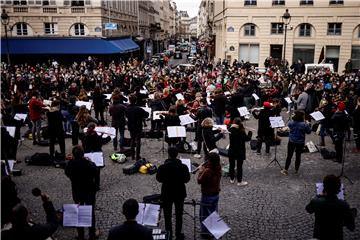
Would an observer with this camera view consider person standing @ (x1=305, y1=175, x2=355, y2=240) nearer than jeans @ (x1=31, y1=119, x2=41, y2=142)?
Yes

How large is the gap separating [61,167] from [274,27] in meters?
35.2

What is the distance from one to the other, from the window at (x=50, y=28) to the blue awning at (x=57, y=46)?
2.93ft

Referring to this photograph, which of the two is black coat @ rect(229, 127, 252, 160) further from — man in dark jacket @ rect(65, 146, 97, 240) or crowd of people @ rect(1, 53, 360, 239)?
man in dark jacket @ rect(65, 146, 97, 240)

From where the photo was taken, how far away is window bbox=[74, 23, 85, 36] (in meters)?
37.4

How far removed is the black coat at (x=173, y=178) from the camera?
7.29 metres

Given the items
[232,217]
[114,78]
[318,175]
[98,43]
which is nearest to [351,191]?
[318,175]

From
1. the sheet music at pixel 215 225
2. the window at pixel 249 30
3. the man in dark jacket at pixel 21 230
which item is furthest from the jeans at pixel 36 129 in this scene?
the window at pixel 249 30

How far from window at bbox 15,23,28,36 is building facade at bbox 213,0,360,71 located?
21.9 meters

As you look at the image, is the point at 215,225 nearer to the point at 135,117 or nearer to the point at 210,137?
the point at 210,137

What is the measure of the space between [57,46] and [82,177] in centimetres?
3172

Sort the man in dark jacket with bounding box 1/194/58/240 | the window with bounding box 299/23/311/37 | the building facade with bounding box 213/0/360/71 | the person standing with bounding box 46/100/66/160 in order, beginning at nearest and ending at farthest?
the man in dark jacket with bounding box 1/194/58/240
the person standing with bounding box 46/100/66/160
the building facade with bounding box 213/0/360/71
the window with bounding box 299/23/311/37

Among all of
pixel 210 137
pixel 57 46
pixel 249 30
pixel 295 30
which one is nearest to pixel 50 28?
pixel 57 46

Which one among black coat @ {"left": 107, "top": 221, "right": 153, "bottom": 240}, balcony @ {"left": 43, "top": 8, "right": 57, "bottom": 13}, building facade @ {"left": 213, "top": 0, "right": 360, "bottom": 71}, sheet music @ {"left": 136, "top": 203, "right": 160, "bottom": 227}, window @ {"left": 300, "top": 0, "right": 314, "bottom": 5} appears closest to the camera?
black coat @ {"left": 107, "top": 221, "right": 153, "bottom": 240}

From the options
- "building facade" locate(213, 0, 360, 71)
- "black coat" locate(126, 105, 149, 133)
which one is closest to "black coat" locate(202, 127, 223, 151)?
"black coat" locate(126, 105, 149, 133)
